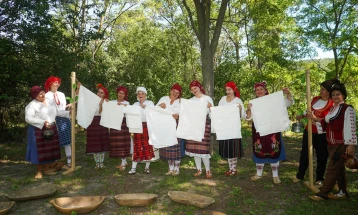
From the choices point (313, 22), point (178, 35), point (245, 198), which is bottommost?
point (245, 198)

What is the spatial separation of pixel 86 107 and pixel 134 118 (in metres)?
1.12

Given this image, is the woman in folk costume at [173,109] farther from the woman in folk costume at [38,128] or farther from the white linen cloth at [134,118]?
the woman in folk costume at [38,128]

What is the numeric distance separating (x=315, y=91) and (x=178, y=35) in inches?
317

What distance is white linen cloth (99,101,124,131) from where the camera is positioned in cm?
616

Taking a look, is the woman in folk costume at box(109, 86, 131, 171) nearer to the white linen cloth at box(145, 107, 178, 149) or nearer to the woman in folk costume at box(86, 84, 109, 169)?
the woman in folk costume at box(86, 84, 109, 169)

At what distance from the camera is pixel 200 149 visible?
18.9ft

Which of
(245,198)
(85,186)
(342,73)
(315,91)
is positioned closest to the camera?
(245,198)

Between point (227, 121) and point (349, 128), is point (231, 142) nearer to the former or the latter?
point (227, 121)

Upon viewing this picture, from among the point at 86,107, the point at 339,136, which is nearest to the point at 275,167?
the point at 339,136

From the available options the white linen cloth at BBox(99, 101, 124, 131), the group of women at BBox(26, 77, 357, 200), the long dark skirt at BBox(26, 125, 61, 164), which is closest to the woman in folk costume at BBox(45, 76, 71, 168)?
the group of women at BBox(26, 77, 357, 200)

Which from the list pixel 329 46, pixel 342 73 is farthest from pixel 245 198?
pixel 342 73

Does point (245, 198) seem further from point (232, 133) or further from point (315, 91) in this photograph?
point (315, 91)

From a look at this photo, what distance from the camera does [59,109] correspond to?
249 inches

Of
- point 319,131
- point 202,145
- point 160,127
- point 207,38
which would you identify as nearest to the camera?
point 319,131
